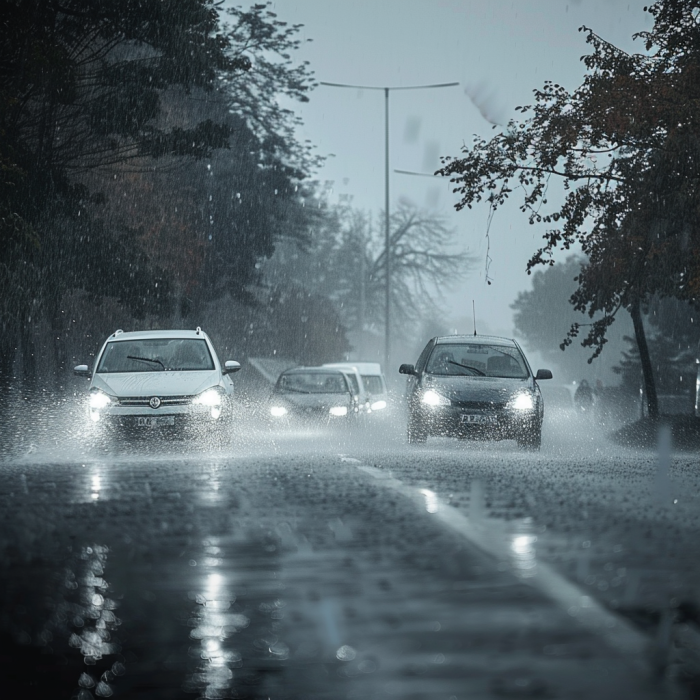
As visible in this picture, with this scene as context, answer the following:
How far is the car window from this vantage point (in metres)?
41.0

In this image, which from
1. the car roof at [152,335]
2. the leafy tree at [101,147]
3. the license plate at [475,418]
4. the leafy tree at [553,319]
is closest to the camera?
the license plate at [475,418]

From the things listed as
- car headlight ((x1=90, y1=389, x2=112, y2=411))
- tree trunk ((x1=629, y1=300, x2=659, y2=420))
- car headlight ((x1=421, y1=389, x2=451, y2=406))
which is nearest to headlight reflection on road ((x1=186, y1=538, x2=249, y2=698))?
car headlight ((x1=90, y1=389, x2=112, y2=411))

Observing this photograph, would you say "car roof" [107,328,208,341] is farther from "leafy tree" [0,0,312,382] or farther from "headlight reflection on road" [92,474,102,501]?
"headlight reflection on road" [92,474,102,501]

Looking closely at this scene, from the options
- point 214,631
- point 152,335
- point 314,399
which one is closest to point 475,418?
point 152,335

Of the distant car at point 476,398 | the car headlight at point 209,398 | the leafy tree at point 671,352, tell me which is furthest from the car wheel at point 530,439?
the leafy tree at point 671,352

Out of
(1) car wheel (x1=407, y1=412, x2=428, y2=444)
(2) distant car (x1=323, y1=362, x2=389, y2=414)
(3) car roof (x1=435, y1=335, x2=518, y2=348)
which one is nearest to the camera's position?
(1) car wheel (x1=407, y1=412, x2=428, y2=444)

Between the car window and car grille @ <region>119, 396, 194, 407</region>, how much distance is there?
2031cm

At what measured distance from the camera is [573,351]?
120438 mm

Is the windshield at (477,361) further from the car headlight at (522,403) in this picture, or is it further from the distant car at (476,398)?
the car headlight at (522,403)

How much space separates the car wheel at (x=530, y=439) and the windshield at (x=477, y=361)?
101 centimetres

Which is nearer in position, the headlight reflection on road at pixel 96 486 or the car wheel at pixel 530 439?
the headlight reflection on road at pixel 96 486

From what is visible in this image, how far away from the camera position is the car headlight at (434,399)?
21766 mm

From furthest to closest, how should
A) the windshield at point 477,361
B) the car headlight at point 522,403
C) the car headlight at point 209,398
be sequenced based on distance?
the windshield at point 477,361
the car headlight at point 522,403
the car headlight at point 209,398

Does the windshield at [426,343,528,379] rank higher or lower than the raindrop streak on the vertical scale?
higher
